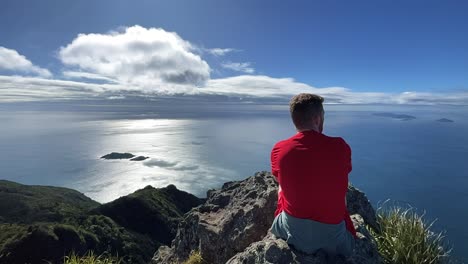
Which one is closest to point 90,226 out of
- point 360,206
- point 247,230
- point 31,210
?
point 31,210

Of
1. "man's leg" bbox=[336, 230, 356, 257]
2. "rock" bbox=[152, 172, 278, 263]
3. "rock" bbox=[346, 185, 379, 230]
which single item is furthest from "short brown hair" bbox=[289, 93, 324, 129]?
"rock" bbox=[346, 185, 379, 230]

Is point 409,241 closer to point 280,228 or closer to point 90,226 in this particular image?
point 280,228

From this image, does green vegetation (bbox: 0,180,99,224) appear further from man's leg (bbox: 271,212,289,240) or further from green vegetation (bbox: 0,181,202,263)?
man's leg (bbox: 271,212,289,240)

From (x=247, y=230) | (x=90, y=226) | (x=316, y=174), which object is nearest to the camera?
(x=316, y=174)

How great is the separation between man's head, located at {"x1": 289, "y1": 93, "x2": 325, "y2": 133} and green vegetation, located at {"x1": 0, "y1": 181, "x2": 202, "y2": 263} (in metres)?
29.0

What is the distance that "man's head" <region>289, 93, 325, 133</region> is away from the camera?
152 inches

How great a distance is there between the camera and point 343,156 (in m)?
3.83

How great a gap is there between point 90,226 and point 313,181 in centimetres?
5572

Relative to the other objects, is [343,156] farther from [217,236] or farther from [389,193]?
[389,193]

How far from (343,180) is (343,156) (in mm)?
285

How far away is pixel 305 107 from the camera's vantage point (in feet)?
12.8

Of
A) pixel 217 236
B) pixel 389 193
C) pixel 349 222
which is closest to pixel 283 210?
pixel 349 222

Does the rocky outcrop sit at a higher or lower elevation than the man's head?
lower

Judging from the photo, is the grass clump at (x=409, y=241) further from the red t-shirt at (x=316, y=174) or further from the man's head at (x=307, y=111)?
the man's head at (x=307, y=111)
